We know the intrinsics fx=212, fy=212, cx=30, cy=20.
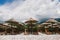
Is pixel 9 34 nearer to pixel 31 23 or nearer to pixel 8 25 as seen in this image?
pixel 8 25

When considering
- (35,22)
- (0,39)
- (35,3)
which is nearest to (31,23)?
(35,22)

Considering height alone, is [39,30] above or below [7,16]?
below

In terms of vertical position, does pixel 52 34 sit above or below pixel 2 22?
below

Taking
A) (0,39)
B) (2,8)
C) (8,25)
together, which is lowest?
(0,39)

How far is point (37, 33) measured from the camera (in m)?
5.10

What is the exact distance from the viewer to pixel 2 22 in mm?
Result: 5070

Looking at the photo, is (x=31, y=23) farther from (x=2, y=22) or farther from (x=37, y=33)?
(x=2, y=22)

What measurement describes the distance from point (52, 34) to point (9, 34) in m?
1.03

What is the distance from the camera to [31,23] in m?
5.12

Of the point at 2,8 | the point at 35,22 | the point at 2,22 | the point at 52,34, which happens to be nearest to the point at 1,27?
the point at 2,22

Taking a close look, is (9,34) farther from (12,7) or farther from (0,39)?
(12,7)

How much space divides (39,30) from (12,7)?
2.83 ft

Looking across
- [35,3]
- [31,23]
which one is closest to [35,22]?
[31,23]

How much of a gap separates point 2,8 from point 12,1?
30 centimetres
